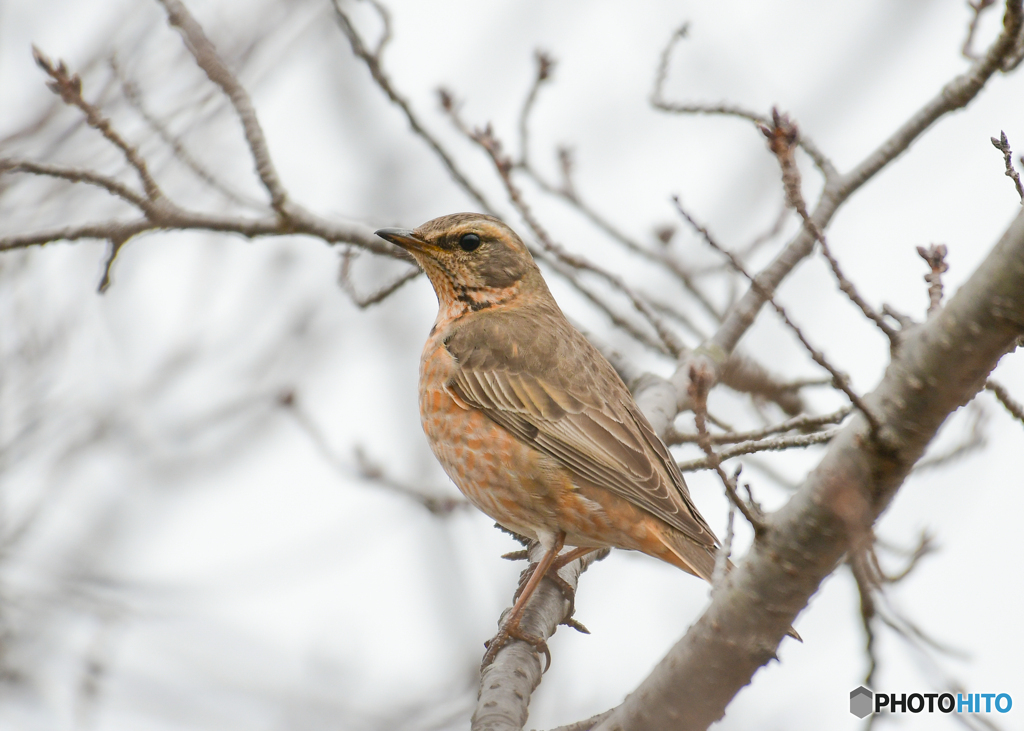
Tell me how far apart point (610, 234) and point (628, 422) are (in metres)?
2.16

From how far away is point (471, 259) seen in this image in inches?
277

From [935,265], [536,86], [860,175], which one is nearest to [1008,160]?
[935,265]

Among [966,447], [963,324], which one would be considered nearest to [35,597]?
[963,324]

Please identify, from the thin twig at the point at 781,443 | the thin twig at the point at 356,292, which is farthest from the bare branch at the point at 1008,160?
the thin twig at the point at 356,292

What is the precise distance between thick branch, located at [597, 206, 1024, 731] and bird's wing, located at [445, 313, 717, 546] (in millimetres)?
2080

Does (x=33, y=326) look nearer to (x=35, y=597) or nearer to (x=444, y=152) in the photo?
(x=35, y=597)

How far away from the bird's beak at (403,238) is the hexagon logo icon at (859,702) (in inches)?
153

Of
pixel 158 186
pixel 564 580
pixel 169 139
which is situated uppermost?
pixel 169 139

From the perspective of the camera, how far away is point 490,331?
6.53 metres

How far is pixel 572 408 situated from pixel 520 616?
4.57 feet

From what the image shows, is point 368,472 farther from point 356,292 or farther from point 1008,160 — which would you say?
point 1008,160

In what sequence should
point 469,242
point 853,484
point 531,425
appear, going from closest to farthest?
point 853,484 → point 531,425 → point 469,242

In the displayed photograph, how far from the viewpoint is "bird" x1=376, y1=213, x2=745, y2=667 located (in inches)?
209

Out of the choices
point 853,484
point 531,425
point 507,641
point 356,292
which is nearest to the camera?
point 853,484
